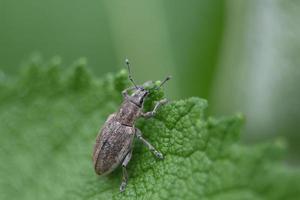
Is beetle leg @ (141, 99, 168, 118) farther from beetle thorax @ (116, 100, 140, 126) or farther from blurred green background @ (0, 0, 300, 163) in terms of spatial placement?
blurred green background @ (0, 0, 300, 163)

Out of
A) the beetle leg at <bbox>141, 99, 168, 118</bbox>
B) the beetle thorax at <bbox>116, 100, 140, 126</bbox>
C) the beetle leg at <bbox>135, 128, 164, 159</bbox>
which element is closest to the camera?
the beetle leg at <bbox>135, 128, 164, 159</bbox>

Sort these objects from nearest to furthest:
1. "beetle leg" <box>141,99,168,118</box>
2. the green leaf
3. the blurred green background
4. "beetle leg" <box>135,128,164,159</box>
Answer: the green leaf
"beetle leg" <box>135,128,164,159</box>
"beetle leg" <box>141,99,168,118</box>
the blurred green background

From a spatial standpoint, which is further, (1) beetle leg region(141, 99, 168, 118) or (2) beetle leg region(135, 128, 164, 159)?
(1) beetle leg region(141, 99, 168, 118)

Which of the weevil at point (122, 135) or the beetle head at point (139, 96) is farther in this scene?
the beetle head at point (139, 96)

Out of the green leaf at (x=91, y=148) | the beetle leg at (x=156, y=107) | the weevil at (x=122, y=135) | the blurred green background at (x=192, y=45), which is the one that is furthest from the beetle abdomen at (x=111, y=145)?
the blurred green background at (x=192, y=45)

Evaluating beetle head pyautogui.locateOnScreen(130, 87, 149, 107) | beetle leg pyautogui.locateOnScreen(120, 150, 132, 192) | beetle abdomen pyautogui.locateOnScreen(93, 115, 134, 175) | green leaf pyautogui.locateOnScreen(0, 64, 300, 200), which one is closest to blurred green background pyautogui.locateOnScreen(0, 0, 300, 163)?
green leaf pyautogui.locateOnScreen(0, 64, 300, 200)

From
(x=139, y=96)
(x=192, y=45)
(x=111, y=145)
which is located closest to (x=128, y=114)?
(x=139, y=96)

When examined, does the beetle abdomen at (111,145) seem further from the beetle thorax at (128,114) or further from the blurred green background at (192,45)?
the blurred green background at (192,45)
